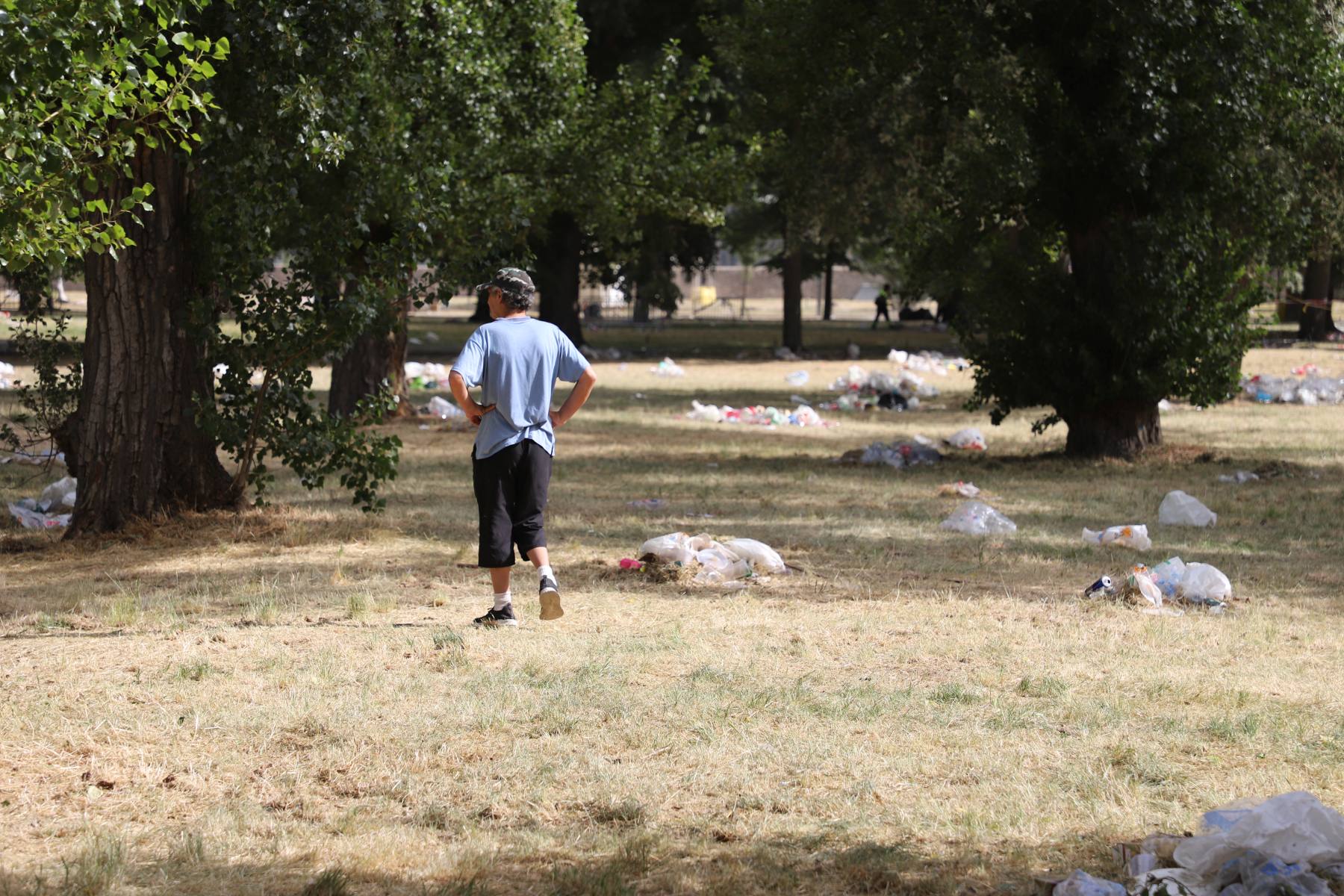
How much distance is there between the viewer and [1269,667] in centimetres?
630

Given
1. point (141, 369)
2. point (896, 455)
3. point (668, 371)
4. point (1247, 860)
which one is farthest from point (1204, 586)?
point (668, 371)

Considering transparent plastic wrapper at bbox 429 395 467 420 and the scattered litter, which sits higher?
transparent plastic wrapper at bbox 429 395 467 420

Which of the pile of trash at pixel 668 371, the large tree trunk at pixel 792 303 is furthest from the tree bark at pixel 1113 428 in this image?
the large tree trunk at pixel 792 303

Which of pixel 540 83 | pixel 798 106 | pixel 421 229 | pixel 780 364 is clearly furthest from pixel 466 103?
pixel 780 364

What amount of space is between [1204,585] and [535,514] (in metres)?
3.63

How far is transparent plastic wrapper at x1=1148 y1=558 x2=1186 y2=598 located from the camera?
25.7 feet

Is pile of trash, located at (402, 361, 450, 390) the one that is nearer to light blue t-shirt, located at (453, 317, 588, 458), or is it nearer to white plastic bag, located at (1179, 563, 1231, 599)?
light blue t-shirt, located at (453, 317, 588, 458)

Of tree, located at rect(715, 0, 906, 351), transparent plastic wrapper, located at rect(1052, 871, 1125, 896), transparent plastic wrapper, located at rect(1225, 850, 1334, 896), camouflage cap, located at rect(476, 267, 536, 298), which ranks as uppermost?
tree, located at rect(715, 0, 906, 351)

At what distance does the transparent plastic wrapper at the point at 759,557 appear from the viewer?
8.48m

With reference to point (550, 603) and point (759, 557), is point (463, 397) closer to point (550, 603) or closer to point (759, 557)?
point (550, 603)

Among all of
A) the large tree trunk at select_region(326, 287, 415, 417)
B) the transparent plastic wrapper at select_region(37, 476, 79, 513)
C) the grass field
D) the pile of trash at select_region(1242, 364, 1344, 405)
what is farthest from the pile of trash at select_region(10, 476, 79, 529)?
the pile of trash at select_region(1242, 364, 1344, 405)

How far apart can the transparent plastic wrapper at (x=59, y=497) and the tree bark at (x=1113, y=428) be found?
919 centimetres

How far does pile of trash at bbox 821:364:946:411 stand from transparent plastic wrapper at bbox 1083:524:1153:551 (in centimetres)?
1090

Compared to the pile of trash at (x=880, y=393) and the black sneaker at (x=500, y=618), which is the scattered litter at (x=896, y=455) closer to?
the pile of trash at (x=880, y=393)
